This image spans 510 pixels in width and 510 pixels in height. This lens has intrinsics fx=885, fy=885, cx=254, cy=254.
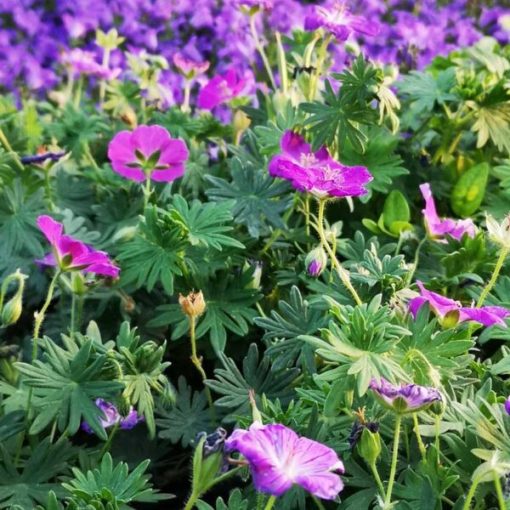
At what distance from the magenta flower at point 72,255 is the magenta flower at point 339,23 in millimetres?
496

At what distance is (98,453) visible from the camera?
1.07 metres

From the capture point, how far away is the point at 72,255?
1062 millimetres

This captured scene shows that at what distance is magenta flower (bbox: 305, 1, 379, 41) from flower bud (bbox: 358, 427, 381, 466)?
66 centimetres

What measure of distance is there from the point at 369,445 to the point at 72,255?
43 cm

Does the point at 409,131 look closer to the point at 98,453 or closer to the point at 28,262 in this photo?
the point at 28,262

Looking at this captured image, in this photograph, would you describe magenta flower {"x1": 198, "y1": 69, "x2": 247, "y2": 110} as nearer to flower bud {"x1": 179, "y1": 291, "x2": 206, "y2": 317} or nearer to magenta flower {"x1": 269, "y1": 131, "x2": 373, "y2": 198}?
magenta flower {"x1": 269, "y1": 131, "x2": 373, "y2": 198}

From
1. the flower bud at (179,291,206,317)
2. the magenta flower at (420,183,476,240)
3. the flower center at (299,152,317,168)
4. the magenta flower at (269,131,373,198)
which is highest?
the magenta flower at (269,131,373,198)

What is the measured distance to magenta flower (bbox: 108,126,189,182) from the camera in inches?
50.0

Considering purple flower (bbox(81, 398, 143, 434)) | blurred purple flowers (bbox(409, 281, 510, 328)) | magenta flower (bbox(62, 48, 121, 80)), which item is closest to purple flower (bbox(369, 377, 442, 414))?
blurred purple flowers (bbox(409, 281, 510, 328))

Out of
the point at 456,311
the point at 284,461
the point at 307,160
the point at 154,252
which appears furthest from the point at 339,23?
the point at 284,461

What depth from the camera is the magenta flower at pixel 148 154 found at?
1271mm

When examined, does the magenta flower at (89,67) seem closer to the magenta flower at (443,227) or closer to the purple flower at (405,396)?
the magenta flower at (443,227)

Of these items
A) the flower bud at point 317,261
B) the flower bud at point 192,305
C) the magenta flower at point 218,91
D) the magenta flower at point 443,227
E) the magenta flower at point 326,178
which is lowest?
the magenta flower at point 218,91

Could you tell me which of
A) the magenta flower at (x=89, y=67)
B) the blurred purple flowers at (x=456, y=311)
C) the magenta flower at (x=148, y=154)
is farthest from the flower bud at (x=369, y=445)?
the magenta flower at (x=89, y=67)
